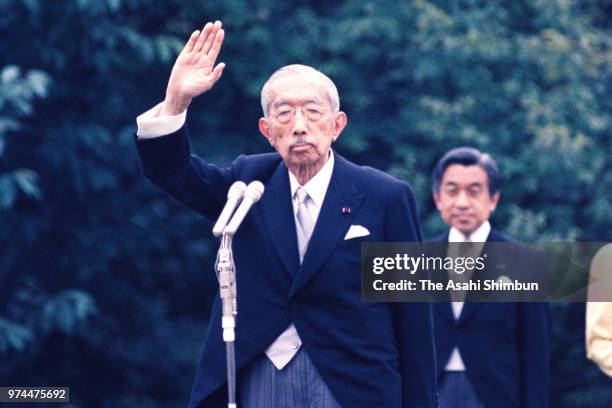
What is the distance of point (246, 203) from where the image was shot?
3.82m

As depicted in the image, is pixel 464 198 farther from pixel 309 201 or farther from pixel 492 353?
pixel 309 201

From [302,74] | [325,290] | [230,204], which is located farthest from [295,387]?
[302,74]

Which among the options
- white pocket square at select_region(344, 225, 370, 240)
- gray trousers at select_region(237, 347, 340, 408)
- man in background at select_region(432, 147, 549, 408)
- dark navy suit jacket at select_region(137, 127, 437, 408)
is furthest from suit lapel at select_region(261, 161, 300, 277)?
man in background at select_region(432, 147, 549, 408)

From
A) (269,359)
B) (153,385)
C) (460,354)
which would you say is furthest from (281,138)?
(153,385)

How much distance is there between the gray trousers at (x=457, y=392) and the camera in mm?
5594

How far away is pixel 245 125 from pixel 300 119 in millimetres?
6215

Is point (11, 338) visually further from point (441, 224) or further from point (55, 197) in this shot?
point (441, 224)

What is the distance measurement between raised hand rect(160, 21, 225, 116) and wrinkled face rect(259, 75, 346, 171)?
8.0 inches

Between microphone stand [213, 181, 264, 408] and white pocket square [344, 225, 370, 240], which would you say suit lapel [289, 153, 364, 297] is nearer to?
white pocket square [344, 225, 370, 240]

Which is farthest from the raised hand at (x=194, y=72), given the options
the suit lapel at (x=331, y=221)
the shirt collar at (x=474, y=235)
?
the shirt collar at (x=474, y=235)

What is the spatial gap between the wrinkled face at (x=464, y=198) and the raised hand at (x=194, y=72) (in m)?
1.95

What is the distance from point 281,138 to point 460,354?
1.80 metres

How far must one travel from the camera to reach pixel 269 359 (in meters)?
4.05

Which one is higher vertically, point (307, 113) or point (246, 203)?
point (307, 113)
